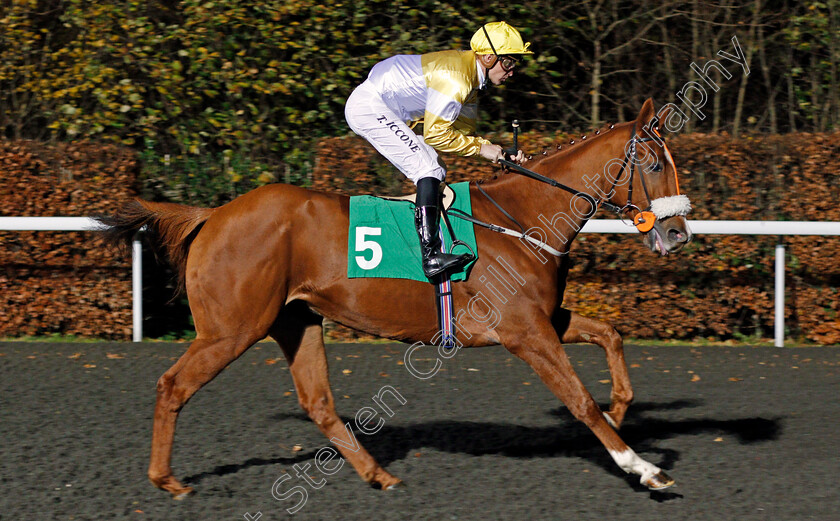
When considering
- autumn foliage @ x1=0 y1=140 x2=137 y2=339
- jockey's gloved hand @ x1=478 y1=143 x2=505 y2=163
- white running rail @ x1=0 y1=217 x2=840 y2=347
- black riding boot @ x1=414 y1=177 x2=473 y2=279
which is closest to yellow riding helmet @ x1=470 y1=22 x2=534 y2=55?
jockey's gloved hand @ x1=478 y1=143 x2=505 y2=163

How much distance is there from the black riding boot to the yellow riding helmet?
0.72 metres

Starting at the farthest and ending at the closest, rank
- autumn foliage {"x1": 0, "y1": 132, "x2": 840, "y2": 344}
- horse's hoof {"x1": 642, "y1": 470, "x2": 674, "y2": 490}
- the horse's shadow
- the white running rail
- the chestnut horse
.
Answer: autumn foliage {"x1": 0, "y1": 132, "x2": 840, "y2": 344} → the white running rail → the horse's shadow → the chestnut horse → horse's hoof {"x1": 642, "y1": 470, "x2": 674, "y2": 490}

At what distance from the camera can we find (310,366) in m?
4.79

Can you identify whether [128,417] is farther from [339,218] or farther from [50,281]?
[50,281]

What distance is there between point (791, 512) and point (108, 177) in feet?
20.8

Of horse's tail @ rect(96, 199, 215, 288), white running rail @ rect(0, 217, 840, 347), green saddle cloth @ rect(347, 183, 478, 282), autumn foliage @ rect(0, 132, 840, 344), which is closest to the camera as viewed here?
green saddle cloth @ rect(347, 183, 478, 282)

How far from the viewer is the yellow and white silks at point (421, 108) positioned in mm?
4406

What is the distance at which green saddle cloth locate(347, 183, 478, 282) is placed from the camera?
4.43 m

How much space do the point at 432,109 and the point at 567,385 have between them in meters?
1.47

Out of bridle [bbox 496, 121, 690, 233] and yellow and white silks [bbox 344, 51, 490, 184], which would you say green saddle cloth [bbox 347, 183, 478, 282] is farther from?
bridle [bbox 496, 121, 690, 233]

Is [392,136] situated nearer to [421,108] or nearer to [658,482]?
[421,108]

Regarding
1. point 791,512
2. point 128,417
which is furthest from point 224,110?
point 791,512

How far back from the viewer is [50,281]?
816 centimetres

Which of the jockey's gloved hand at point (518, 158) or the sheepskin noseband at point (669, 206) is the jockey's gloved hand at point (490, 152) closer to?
the jockey's gloved hand at point (518, 158)
